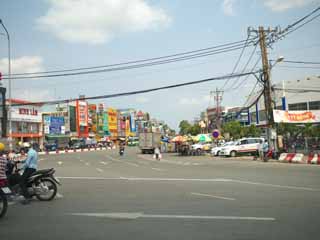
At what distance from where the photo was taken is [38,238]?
667 centimetres

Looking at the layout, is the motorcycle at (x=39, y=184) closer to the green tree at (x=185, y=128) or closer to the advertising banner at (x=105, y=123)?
the green tree at (x=185, y=128)

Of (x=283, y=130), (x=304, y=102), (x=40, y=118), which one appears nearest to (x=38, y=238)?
(x=283, y=130)

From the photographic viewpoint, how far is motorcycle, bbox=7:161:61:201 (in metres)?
10.8

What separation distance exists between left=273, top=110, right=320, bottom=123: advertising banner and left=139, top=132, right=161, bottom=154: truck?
24112mm

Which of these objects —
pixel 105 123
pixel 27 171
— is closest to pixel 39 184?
pixel 27 171

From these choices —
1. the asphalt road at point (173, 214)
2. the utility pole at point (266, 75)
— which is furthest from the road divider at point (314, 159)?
the asphalt road at point (173, 214)

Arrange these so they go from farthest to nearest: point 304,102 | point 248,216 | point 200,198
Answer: point 304,102
point 200,198
point 248,216

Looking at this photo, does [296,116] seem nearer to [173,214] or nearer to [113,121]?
[173,214]

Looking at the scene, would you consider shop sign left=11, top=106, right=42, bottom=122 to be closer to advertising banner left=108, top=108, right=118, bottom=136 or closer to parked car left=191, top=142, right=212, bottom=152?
parked car left=191, top=142, right=212, bottom=152

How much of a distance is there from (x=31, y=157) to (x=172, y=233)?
5770 millimetres

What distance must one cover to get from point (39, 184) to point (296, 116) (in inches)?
1029

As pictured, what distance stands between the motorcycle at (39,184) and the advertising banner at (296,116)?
75.0 ft

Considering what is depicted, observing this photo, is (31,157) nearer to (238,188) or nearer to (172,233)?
(172,233)

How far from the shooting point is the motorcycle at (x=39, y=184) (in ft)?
35.4
